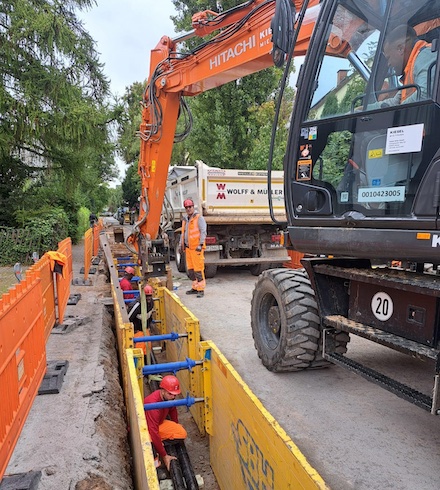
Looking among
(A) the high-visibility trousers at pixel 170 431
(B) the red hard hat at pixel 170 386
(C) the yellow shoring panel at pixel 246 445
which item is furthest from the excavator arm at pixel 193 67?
(C) the yellow shoring panel at pixel 246 445

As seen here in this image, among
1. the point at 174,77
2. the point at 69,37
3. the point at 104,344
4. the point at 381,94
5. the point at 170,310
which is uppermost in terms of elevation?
the point at 69,37

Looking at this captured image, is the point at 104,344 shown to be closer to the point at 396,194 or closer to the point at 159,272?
the point at 159,272

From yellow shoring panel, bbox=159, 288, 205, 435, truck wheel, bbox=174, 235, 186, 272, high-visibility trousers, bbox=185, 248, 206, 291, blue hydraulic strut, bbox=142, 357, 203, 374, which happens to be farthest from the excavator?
truck wheel, bbox=174, 235, 186, 272

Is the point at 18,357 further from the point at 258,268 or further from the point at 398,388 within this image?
the point at 258,268

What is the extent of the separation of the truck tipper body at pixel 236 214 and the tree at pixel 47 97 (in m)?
4.66

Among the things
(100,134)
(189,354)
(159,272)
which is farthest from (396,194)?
(100,134)

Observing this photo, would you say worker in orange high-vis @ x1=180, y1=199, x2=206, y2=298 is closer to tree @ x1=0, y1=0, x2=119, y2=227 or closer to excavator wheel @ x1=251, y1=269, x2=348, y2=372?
excavator wheel @ x1=251, y1=269, x2=348, y2=372

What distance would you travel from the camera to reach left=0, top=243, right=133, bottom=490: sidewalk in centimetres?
285

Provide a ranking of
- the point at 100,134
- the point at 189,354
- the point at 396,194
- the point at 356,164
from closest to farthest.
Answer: the point at 396,194 → the point at 356,164 → the point at 189,354 → the point at 100,134

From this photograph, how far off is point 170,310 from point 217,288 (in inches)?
107

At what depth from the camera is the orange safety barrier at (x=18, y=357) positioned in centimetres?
295

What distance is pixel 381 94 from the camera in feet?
9.57

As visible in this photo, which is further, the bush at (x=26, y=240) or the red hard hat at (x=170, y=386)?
the bush at (x=26, y=240)

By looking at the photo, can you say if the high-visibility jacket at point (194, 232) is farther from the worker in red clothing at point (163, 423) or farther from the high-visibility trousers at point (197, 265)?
the worker in red clothing at point (163, 423)
